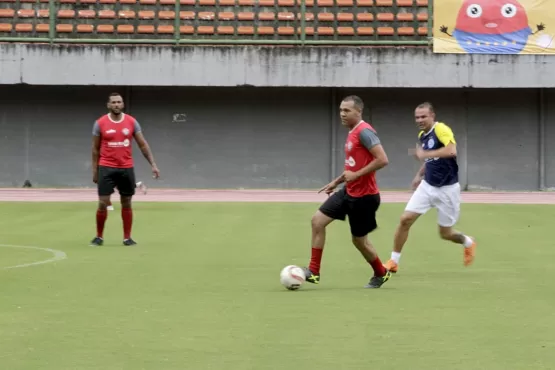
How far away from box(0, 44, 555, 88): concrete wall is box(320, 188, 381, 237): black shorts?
2280 cm

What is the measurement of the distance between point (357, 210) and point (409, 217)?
5.74ft

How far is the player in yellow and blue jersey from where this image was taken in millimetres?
12773

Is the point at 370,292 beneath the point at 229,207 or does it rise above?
above

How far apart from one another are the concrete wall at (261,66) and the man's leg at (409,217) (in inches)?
829

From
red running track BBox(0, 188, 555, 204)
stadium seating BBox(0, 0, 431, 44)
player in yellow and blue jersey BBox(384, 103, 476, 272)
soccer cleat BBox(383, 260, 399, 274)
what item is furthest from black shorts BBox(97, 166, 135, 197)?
stadium seating BBox(0, 0, 431, 44)

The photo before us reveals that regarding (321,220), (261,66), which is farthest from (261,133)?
(321,220)

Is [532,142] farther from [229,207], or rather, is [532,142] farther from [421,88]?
[229,207]

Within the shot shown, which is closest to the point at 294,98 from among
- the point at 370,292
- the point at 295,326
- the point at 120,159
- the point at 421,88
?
the point at 421,88

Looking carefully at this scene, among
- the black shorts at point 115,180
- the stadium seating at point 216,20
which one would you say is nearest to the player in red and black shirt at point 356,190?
the black shorts at point 115,180

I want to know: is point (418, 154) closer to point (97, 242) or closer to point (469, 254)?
point (469, 254)

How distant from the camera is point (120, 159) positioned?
1664cm

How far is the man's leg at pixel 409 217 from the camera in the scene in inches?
509

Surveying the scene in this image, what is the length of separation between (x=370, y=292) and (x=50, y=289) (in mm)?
2972

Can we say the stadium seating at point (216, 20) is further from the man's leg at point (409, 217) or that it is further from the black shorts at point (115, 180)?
the man's leg at point (409, 217)
